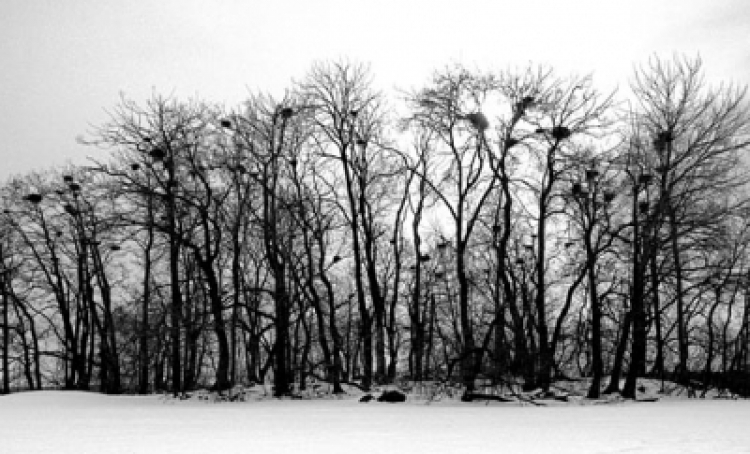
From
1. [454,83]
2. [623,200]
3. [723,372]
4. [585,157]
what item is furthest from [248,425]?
[723,372]

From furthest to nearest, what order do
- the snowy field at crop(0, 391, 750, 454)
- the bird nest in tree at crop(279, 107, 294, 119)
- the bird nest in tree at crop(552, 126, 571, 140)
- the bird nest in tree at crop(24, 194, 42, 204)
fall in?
the bird nest in tree at crop(24, 194, 42, 204), the bird nest in tree at crop(279, 107, 294, 119), the bird nest in tree at crop(552, 126, 571, 140), the snowy field at crop(0, 391, 750, 454)

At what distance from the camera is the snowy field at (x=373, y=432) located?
297 inches

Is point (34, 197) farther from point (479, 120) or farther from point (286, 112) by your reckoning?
point (479, 120)

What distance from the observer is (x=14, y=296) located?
27.7 m

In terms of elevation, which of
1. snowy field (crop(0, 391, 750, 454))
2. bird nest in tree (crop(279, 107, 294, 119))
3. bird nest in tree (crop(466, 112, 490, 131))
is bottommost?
snowy field (crop(0, 391, 750, 454))

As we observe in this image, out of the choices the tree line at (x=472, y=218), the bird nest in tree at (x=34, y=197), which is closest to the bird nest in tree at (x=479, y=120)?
the tree line at (x=472, y=218)

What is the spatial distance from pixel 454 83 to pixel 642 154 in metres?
6.04

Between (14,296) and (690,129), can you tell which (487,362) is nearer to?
(690,129)

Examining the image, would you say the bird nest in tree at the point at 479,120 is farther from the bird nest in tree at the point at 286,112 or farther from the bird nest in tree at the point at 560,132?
the bird nest in tree at the point at 286,112

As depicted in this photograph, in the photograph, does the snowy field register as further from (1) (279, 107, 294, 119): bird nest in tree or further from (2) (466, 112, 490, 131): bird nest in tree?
(1) (279, 107, 294, 119): bird nest in tree

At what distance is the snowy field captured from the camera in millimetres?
7539

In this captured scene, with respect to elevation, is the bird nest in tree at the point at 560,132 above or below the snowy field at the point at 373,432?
above

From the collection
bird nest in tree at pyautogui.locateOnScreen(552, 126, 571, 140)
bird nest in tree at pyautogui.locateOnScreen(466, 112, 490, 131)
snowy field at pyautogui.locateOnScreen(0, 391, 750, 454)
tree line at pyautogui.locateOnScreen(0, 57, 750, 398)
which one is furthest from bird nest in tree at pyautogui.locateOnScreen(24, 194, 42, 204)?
bird nest in tree at pyautogui.locateOnScreen(552, 126, 571, 140)

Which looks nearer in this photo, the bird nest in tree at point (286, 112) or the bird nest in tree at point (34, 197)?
the bird nest in tree at point (286, 112)
